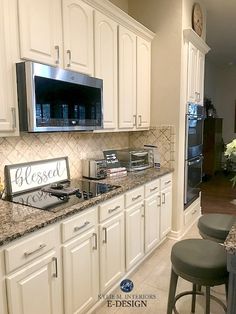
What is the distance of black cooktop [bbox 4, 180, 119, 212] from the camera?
1672 millimetres

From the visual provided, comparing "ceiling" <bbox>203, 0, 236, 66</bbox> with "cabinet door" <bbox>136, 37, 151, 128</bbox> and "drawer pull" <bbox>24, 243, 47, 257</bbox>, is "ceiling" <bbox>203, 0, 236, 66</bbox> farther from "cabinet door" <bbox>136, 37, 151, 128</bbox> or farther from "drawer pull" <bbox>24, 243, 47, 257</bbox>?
"drawer pull" <bbox>24, 243, 47, 257</bbox>

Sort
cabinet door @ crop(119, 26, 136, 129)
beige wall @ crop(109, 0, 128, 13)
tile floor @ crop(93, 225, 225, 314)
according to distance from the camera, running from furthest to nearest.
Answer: beige wall @ crop(109, 0, 128, 13) < cabinet door @ crop(119, 26, 136, 129) < tile floor @ crop(93, 225, 225, 314)

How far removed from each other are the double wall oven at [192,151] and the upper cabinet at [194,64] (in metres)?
0.16

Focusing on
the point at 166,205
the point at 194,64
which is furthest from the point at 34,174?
the point at 194,64

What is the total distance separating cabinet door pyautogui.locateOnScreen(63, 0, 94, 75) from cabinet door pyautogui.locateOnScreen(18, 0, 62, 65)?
69mm

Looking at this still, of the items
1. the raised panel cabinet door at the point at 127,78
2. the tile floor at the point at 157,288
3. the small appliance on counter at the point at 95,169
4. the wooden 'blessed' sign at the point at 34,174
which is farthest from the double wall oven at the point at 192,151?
the wooden 'blessed' sign at the point at 34,174

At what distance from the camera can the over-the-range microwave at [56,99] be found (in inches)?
63.6

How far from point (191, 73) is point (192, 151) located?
97cm

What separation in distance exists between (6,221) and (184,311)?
1495 mm

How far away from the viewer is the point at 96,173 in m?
2.46

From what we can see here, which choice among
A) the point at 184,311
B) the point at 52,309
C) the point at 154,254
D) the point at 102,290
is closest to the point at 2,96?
the point at 52,309

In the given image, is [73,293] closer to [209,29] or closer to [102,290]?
[102,290]

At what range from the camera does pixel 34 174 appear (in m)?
2.04

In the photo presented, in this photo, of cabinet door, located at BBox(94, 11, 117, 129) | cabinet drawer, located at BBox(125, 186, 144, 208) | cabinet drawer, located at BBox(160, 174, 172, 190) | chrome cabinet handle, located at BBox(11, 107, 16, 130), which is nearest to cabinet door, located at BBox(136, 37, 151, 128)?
cabinet door, located at BBox(94, 11, 117, 129)
